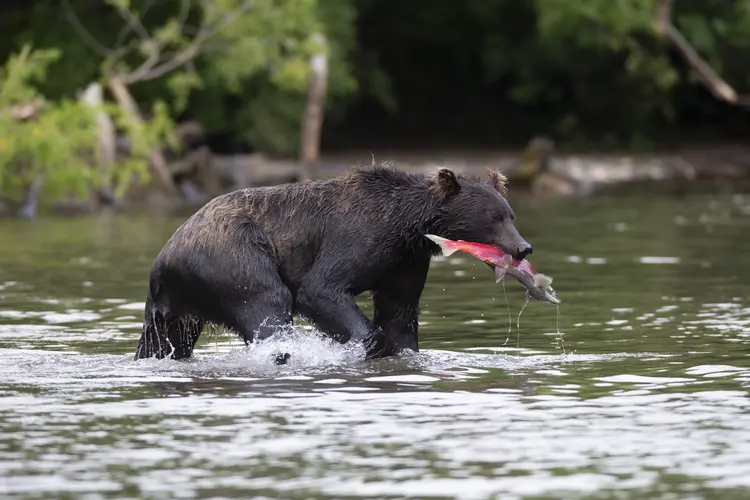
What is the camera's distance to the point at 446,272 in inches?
750

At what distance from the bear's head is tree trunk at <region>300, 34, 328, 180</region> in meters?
25.8

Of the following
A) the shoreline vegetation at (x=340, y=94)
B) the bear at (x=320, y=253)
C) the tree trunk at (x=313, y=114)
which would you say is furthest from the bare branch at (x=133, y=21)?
the bear at (x=320, y=253)

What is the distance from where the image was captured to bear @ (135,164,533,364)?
10344 millimetres

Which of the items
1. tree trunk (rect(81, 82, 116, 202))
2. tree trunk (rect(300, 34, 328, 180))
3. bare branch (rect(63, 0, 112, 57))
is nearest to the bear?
tree trunk (rect(81, 82, 116, 202))

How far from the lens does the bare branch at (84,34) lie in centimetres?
3391

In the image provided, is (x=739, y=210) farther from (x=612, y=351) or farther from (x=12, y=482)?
(x=12, y=482)

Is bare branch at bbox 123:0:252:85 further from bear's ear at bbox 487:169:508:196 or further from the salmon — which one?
the salmon

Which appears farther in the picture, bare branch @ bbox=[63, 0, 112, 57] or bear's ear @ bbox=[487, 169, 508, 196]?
bare branch @ bbox=[63, 0, 112, 57]

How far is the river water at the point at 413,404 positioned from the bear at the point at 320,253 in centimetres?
21

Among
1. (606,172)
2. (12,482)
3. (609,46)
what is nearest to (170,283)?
(12,482)

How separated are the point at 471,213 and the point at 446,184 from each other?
25 centimetres

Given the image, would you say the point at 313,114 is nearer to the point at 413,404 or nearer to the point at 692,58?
the point at 692,58

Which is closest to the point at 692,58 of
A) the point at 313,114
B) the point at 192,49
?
the point at 313,114

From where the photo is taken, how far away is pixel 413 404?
29.3ft
